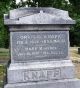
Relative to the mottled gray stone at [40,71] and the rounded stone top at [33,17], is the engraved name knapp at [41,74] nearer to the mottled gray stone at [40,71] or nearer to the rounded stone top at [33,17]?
the mottled gray stone at [40,71]

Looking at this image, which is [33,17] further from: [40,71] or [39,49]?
[40,71]

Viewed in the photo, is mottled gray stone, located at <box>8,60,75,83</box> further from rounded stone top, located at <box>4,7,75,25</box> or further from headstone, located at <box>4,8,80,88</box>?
rounded stone top, located at <box>4,7,75,25</box>

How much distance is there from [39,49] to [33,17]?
786 mm

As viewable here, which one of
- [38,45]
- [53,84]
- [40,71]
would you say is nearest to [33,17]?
[38,45]

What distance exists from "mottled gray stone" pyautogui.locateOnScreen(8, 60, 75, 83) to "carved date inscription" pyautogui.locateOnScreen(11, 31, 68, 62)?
5.7 inches

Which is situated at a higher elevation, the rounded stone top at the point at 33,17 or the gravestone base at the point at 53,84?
the rounded stone top at the point at 33,17

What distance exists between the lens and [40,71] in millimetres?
7281

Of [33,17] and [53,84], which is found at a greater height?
[33,17]

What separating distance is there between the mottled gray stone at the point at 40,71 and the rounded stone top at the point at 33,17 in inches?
39.0

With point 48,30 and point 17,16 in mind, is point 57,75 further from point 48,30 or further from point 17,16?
point 17,16

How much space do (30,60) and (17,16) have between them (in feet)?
3.58

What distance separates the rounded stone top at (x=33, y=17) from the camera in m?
7.09

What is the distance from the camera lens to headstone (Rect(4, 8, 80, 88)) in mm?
7160

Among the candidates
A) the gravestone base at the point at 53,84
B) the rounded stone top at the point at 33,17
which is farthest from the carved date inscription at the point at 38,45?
the gravestone base at the point at 53,84
